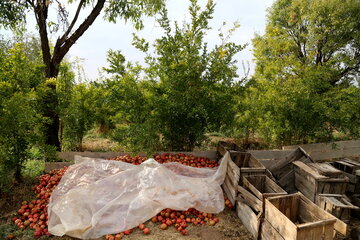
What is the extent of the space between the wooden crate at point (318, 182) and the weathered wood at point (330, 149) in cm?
184

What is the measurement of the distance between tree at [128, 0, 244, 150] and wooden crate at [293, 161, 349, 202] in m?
1.48

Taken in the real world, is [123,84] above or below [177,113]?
above

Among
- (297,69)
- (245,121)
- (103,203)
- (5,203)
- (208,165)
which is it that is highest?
(297,69)

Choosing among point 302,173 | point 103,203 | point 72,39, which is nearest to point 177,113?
point 103,203

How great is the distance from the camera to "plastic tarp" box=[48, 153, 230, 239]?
261 centimetres

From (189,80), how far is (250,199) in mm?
2151

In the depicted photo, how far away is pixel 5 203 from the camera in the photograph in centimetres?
324

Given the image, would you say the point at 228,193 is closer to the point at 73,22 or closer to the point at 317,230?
the point at 317,230

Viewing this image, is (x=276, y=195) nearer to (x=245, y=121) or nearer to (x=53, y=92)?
(x=245, y=121)

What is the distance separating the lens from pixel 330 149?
5906 mm

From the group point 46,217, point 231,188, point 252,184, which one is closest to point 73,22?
point 46,217

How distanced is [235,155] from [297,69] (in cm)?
360

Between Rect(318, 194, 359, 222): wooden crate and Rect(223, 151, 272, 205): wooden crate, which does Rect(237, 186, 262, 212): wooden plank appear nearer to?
Rect(223, 151, 272, 205): wooden crate

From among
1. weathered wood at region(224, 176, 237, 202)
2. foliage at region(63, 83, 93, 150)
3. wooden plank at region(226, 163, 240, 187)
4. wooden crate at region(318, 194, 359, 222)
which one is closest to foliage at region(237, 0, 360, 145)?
wooden plank at region(226, 163, 240, 187)
